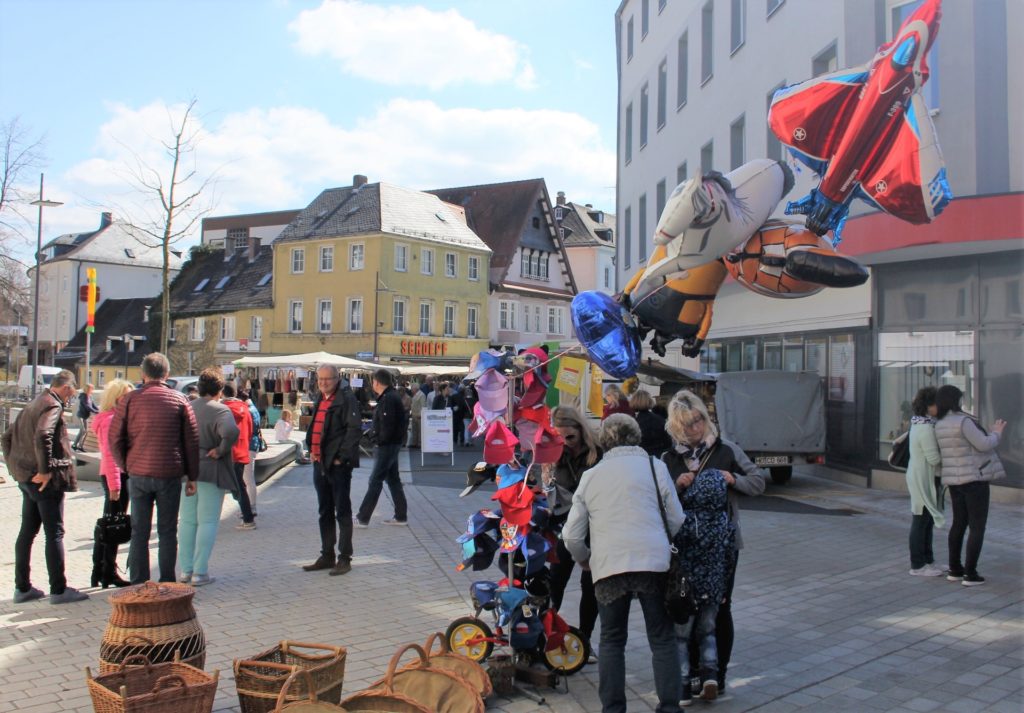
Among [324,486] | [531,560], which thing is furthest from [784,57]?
[531,560]

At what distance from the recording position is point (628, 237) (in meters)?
29.1

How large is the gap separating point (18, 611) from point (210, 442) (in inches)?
79.6

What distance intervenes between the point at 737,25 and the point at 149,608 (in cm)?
1794

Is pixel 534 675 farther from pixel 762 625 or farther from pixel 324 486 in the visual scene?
pixel 324 486

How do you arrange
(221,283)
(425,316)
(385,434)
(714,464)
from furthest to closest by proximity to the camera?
1. (221,283)
2. (425,316)
3. (385,434)
4. (714,464)

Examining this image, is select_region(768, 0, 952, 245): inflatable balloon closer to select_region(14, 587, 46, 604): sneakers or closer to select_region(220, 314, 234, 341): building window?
select_region(14, 587, 46, 604): sneakers

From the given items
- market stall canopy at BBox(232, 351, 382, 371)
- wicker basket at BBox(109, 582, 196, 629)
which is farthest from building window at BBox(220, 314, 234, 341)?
wicker basket at BBox(109, 582, 196, 629)

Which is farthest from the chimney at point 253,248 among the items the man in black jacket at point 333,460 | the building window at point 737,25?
the man in black jacket at point 333,460

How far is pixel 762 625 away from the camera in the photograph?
6.69m

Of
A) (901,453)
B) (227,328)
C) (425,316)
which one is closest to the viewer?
(901,453)

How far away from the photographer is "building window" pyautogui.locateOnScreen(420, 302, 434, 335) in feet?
166

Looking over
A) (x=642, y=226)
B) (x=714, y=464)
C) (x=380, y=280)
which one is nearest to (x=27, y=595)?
(x=714, y=464)

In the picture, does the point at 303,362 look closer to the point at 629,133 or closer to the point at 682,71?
the point at 629,133

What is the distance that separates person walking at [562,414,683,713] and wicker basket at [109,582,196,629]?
2.10 metres
